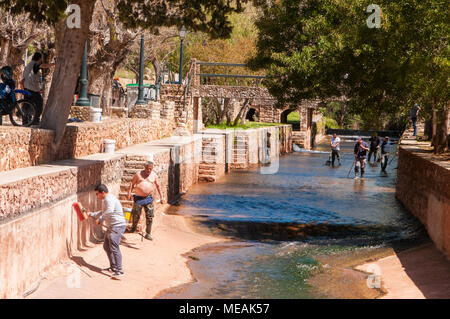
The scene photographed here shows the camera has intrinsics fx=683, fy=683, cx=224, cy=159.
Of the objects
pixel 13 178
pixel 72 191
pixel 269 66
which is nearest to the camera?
pixel 13 178

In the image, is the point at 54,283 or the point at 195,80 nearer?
the point at 54,283

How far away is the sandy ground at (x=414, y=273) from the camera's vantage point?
434 inches

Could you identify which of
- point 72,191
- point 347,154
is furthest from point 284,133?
point 72,191

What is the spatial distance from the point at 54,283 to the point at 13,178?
1.73 metres

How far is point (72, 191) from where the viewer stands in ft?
39.5

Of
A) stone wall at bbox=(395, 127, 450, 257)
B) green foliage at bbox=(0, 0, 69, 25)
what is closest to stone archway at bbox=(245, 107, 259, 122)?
stone wall at bbox=(395, 127, 450, 257)

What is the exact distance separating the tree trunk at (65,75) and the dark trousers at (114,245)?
9.68 ft

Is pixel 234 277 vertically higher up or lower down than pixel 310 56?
lower down

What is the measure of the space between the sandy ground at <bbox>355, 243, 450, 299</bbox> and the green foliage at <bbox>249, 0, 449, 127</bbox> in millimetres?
3762

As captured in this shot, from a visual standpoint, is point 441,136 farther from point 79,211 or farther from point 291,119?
point 291,119

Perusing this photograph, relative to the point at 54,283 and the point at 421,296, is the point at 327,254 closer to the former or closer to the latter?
the point at 421,296

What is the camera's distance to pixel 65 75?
1348cm

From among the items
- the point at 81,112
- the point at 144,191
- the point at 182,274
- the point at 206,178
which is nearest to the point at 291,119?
the point at 206,178

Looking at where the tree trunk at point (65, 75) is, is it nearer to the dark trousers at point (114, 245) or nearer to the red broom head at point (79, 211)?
the red broom head at point (79, 211)
